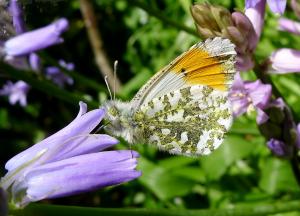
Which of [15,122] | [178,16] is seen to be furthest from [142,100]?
[15,122]

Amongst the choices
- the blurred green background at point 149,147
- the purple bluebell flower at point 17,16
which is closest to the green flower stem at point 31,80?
the purple bluebell flower at point 17,16

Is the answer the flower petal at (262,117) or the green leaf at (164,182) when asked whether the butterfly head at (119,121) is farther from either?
the green leaf at (164,182)

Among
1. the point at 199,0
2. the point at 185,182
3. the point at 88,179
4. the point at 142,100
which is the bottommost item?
the point at 185,182

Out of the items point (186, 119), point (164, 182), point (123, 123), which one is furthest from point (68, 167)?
point (164, 182)

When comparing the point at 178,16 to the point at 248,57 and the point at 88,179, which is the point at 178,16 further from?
the point at 88,179

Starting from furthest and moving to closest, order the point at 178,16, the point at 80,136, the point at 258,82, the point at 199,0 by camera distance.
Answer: the point at 178,16 → the point at 258,82 → the point at 199,0 → the point at 80,136

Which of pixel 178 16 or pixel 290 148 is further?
pixel 178 16

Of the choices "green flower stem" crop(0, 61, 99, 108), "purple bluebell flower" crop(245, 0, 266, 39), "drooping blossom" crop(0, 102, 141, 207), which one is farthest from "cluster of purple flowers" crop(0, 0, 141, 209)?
"green flower stem" crop(0, 61, 99, 108)

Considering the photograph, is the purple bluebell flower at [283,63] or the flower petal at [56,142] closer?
the flower petal at [56,142]
